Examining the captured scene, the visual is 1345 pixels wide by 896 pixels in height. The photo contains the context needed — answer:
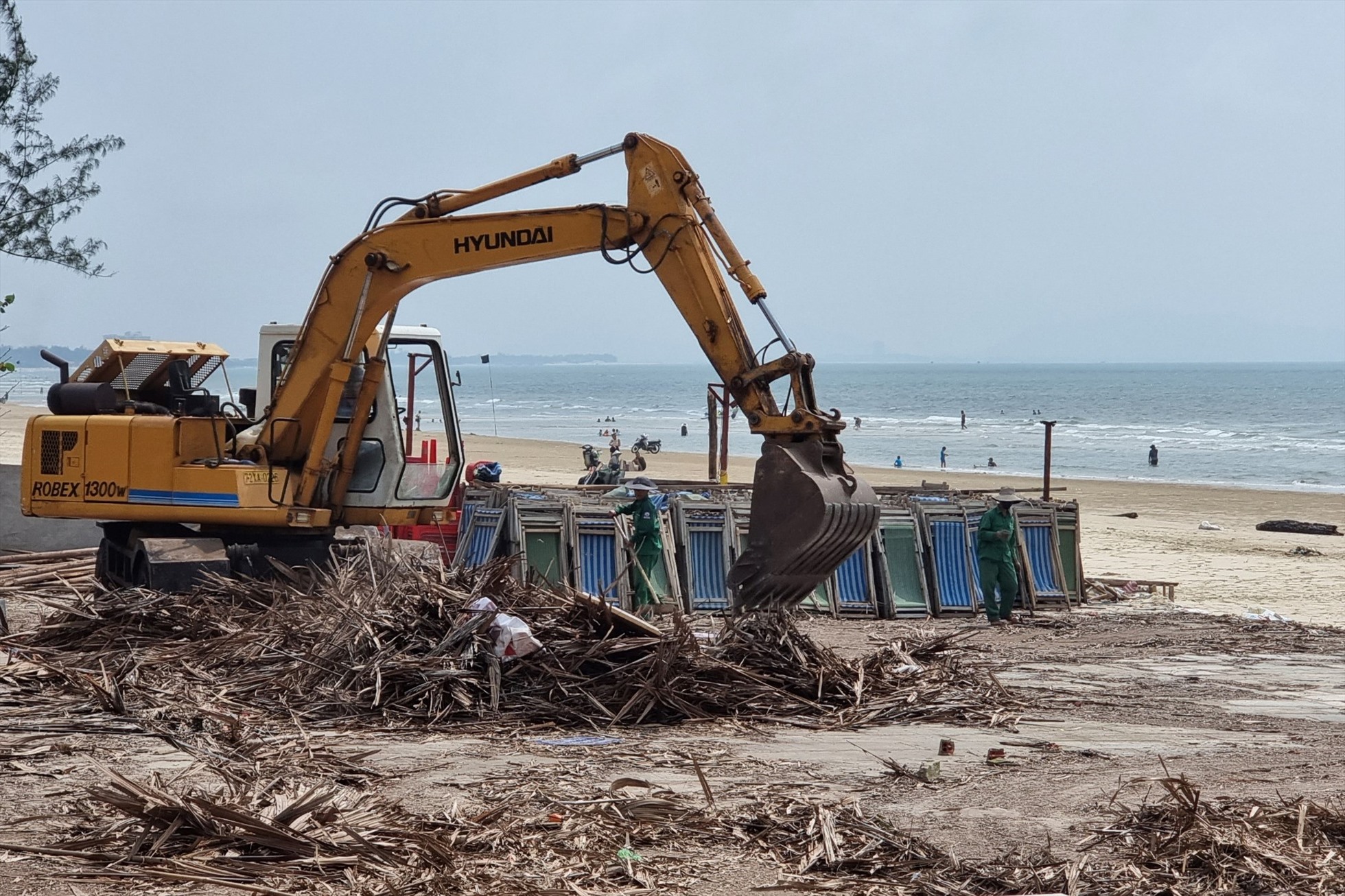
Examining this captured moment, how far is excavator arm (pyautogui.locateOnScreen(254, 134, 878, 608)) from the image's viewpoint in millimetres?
9609

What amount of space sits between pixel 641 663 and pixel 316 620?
256 centimetres

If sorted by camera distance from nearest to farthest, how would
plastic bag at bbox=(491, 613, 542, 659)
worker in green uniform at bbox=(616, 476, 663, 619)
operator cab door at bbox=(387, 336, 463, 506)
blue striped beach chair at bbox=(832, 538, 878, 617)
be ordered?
plastic bag at bbox=(491, 613, 542, 659) < operator cab door at bbox=(387, 336, 463, 506) < worker in green uniform at bbox=(616, 476, 663, 619) < blue striped beach chair at bbox=(832, 538, 878, 617)

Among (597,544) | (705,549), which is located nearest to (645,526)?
(597,544)

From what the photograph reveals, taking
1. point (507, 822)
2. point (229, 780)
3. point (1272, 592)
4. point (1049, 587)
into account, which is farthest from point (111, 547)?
point (1272, 592)

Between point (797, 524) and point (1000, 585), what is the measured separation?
6.19 metres

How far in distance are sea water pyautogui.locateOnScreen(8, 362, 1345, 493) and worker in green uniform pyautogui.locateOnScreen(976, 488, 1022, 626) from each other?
5577mm

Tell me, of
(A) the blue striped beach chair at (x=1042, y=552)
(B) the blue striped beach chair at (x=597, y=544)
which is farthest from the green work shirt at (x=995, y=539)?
(B) the blue striped beach chair at (x=597, y=544)

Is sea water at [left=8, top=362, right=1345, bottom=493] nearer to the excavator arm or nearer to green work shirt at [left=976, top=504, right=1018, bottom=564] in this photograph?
the excavator arm

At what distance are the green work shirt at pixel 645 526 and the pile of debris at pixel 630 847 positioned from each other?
7.62 metres

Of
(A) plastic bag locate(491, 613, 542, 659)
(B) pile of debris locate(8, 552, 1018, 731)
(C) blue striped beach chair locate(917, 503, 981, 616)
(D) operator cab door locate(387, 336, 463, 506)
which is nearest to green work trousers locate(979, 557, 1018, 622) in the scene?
(C) blue striped beach chair locate(917, 503, 981, 616)

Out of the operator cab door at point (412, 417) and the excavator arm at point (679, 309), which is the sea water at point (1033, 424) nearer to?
the excavator arm at point (679, 309)

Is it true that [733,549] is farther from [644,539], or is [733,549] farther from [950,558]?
[950,558]

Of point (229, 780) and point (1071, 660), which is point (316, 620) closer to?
point (229, 780)

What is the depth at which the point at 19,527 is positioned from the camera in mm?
17688
